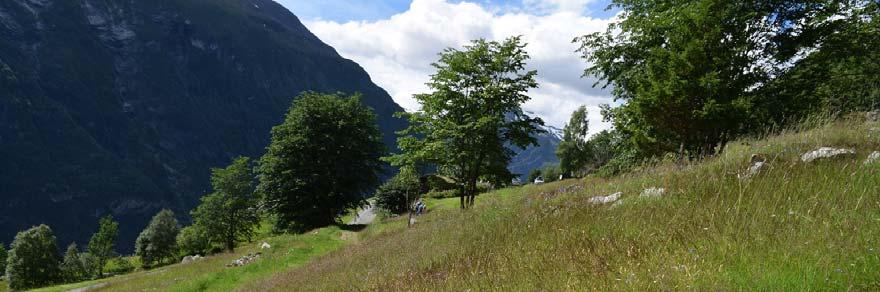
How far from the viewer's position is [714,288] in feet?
10.6

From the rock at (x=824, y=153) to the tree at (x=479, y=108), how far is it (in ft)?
48.8

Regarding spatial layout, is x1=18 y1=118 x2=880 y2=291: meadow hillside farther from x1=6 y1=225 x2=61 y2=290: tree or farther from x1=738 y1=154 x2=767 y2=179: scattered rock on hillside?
x1=6 y1=225 x2=61 y2=290: tree

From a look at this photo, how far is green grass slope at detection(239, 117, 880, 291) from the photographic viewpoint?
3473 mm

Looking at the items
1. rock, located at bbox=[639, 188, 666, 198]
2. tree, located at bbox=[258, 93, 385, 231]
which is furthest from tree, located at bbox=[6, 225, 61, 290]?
rock, located at bbox=[639, 188, 666, 198]

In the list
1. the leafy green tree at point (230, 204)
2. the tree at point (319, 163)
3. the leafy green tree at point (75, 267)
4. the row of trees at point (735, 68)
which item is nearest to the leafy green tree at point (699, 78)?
the row of trees at point (735, 68)

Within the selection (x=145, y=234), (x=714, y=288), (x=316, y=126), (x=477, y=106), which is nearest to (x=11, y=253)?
(x=145, y=234)

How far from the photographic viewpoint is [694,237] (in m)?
4.54

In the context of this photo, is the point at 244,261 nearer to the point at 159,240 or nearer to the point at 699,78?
the point at 699,78

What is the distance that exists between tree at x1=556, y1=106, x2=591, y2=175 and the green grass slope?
284ft

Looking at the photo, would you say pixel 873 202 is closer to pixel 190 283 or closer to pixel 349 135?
pixel 190 283

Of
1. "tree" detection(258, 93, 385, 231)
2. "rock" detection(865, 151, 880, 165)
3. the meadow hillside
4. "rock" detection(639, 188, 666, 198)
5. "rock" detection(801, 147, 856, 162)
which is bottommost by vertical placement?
the meadow hillside

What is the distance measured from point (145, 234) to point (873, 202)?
86.3 metres

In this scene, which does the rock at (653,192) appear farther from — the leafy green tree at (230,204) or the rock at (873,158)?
the leafy green tree at (230,204)

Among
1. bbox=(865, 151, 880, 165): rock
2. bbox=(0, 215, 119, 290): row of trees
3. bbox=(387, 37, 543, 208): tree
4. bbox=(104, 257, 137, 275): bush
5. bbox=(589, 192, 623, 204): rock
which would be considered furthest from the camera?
bbox=(104, 257, 137, 275): bush
